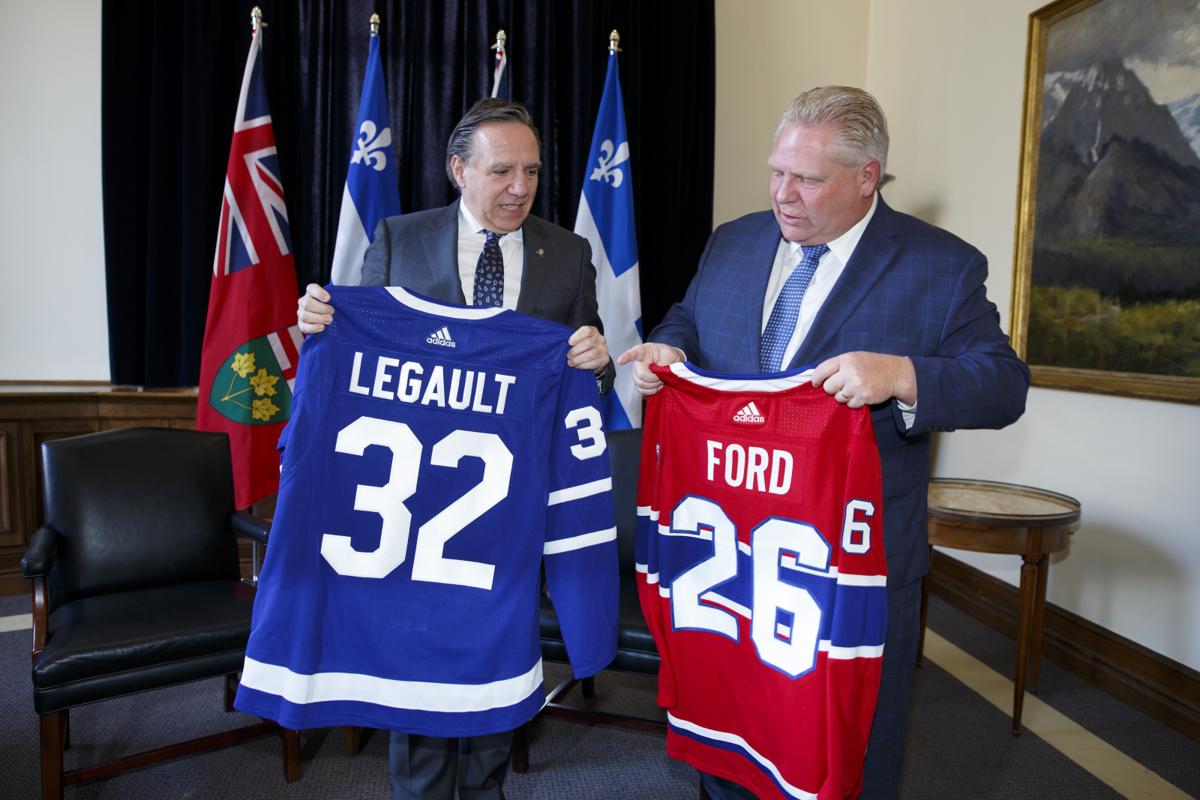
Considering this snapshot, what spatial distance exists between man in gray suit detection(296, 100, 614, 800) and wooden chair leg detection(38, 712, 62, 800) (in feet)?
2.92

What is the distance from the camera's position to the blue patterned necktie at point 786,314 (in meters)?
1.52

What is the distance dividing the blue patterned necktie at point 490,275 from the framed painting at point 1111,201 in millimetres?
2360

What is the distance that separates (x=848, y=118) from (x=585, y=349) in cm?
62

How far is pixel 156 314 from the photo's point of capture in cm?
377

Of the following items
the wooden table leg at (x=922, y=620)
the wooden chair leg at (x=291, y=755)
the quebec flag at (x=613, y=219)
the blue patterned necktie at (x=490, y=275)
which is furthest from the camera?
the quebec flag at (x=613, y=219)

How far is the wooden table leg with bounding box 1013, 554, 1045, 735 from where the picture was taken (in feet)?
8.45

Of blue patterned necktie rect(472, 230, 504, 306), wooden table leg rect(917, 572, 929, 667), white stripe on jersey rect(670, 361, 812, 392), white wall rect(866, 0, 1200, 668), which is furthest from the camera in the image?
wooden table leg rect(917, 572, 929, 667)

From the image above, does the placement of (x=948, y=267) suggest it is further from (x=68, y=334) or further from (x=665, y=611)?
(x=68, y=334)

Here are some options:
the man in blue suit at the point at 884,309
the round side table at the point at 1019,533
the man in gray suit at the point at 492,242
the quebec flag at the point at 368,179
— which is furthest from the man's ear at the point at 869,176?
the quebec flag at the point at 368,179

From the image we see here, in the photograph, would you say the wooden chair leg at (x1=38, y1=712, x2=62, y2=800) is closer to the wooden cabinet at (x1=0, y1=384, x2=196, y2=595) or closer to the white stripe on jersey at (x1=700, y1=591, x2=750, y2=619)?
the white stripe on jersey at (x1=700, y1=591, x2=750, y2=619)

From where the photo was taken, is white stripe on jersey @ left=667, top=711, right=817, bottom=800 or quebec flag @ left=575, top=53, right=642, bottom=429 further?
quebec flag @ left=575, top=53, right=642, bottom=429

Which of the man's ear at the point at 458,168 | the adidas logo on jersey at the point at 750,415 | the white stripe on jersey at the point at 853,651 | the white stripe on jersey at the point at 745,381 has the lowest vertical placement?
the white stripe on jersey at the point at 853,651

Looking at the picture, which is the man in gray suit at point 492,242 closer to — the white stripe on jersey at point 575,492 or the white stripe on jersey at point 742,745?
the white stripe on jersey at point 575,492

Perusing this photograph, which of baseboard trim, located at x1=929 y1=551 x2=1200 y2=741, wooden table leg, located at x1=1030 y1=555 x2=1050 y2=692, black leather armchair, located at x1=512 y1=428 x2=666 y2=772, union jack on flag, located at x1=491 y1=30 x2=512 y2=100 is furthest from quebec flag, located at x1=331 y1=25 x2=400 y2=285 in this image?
baseboard trim, located at x1=929 y1=551 x2=1200 y2=741
